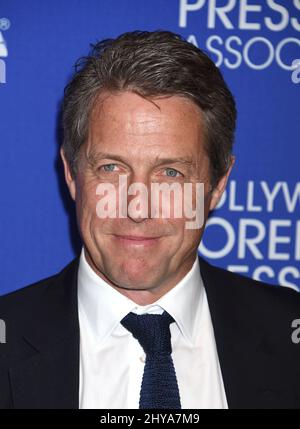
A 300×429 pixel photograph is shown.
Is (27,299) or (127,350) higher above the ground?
(27,299)

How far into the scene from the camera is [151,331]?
1963mm

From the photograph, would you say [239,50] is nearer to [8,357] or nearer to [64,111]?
[64,111]

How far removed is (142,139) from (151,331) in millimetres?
569

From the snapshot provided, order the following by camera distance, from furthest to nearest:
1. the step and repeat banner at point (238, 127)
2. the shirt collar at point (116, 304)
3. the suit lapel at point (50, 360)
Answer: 1. the step and repeat banner at point (238, 127)
2. the shirt collar at point (116, 304)
3. the suit lapel at point (50, 360)

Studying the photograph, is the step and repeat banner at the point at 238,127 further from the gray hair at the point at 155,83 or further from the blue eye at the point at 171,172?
the blue eye at the point at 171,172

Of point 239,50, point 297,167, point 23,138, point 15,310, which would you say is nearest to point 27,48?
point 23,138

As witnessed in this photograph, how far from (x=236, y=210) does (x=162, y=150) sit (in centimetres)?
72

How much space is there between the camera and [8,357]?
1945 millimetres

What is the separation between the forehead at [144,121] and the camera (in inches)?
75.5

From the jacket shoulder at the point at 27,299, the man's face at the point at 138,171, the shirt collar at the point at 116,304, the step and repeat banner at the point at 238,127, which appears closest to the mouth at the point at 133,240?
the man's face at the point at 138,171

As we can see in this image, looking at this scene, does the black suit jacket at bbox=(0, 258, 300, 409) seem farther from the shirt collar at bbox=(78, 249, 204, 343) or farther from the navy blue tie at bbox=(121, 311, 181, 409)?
the navy blue tie at bbox=(121, 311, 181, 409)

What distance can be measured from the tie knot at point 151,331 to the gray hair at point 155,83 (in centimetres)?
48

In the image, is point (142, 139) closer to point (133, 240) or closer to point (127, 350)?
point (133, 240)

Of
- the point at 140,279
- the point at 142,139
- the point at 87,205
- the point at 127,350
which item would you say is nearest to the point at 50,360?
the point at 127,350
